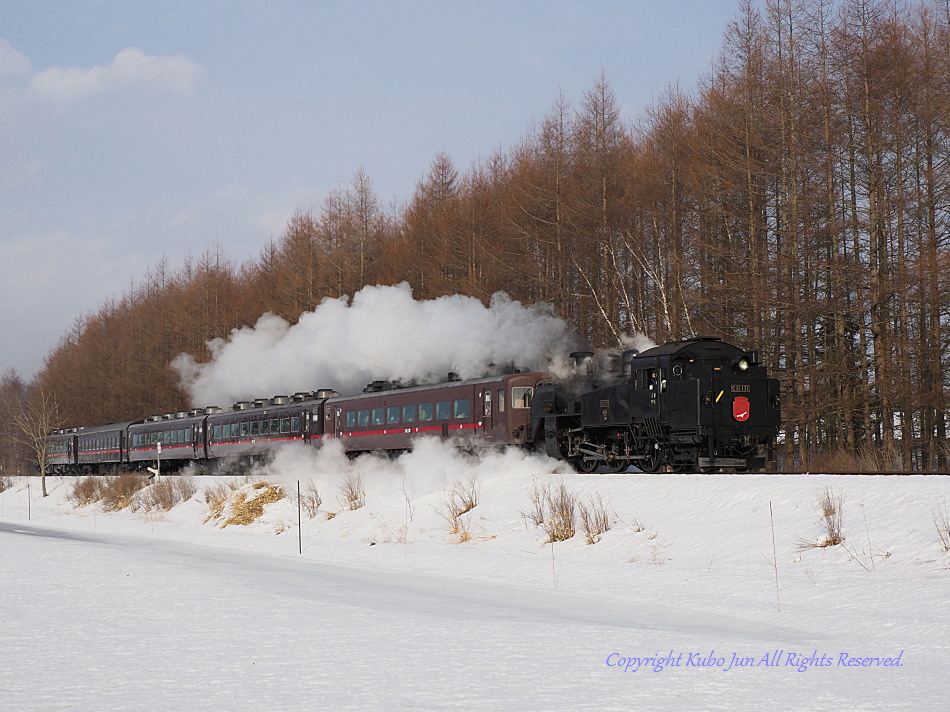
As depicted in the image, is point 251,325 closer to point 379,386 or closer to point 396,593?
point 379,386

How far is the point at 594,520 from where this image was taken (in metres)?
19.7

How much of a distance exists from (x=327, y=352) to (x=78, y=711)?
3805 centimetres

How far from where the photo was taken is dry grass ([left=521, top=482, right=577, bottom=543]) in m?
20.1

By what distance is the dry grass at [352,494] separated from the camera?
94.9 ft

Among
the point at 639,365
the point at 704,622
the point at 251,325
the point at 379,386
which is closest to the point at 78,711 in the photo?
the point at 704,622

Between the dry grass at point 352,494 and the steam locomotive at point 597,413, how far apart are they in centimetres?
240

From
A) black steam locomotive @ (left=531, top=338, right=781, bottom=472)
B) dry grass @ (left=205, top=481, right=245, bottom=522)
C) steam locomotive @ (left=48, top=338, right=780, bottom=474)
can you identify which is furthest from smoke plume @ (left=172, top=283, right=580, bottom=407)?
dry grass @ (left=205, top=481, right=245, bottom=522)

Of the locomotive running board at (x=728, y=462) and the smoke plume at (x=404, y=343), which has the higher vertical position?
the smoke plume at (x=404, y=343)

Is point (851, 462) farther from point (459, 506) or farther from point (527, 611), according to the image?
point (527, 611)

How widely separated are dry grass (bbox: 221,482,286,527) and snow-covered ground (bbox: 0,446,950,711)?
724cm

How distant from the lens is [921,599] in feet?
39.0

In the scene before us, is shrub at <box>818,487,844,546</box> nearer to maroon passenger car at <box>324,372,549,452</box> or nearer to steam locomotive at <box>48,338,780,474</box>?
steam locomotive at <box>48,338,780,474</box>

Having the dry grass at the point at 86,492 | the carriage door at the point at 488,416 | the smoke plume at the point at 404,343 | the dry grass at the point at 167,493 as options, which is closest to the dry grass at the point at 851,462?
the smoke plume at the point at 404,343

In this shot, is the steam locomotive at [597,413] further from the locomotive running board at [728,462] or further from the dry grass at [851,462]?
the dry grass at [851,462]
